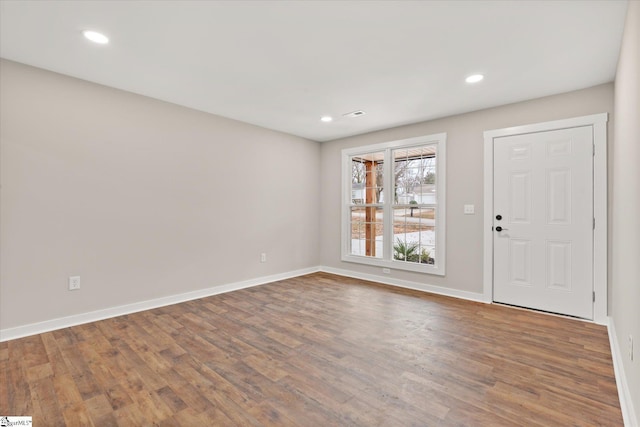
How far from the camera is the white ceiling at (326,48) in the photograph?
79.8 inches

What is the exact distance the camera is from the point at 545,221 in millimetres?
3439

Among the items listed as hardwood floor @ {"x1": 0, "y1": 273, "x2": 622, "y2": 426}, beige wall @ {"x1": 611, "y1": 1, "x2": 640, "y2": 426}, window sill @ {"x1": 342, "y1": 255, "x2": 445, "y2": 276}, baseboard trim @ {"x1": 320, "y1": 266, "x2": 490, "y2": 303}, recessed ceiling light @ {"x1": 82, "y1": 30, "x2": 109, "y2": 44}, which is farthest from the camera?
window sill @ {"x1": 342, "y1": 255, "x2": 445, "y2": 276}

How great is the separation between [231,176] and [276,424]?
133 inches

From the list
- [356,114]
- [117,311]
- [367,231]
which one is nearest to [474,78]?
[356,114]

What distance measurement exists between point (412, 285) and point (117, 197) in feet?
13.0

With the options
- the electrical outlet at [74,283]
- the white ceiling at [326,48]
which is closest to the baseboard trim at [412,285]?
the white ceiling at [326,48]

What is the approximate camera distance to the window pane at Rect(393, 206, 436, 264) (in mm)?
4473

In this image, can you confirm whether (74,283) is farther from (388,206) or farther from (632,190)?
(632,190)

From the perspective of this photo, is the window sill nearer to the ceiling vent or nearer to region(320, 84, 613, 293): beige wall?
region(320, 84, 613, 293): beige wall

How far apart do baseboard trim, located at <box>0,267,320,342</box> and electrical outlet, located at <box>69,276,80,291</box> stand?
272 mm

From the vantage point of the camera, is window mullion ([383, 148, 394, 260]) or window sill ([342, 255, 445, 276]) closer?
window sill ([342, 255, 445, 276])

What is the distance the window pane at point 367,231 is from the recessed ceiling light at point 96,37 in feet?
13.3

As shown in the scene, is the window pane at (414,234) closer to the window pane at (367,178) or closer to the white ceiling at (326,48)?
the window pane at (367,178)

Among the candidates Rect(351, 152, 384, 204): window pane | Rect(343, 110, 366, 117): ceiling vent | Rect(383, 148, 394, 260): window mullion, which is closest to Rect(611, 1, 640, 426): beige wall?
Rect(343, 110, 366, 117): ceiling vent
